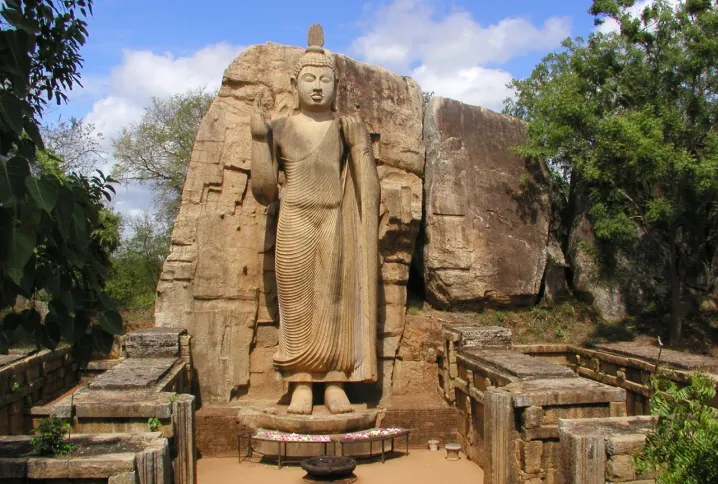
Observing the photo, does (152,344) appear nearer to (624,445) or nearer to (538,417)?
(538,417)

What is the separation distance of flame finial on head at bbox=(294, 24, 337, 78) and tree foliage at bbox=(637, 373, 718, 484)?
502cm

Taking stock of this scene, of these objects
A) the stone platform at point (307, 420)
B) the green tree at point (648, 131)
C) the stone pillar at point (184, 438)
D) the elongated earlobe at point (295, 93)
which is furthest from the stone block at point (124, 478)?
the green tree at point (648, 131)

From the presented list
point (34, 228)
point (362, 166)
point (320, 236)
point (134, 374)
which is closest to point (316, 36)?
point (362, 166)

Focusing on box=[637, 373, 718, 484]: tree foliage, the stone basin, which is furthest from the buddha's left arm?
box=[637, 373, 718, 484]: tree foliage

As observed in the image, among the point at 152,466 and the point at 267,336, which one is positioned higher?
the point at 267,336

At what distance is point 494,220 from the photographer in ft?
31.2

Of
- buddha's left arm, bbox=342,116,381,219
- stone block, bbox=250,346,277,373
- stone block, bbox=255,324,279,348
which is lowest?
stone block, bbox=250,346,277,373

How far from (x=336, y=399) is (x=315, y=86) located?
10.5 ft

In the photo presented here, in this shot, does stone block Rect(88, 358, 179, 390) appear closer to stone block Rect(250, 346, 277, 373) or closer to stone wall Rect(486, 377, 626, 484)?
stone block Rect(250, 346, 277, 373)

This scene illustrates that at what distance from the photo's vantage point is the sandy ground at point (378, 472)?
20.7ft

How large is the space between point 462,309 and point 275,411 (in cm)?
315

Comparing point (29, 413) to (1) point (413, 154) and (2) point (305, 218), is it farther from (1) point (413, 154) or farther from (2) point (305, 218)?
(1) point (413, 154)

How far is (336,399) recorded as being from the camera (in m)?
7.31

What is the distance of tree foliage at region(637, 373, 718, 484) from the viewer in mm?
3182
